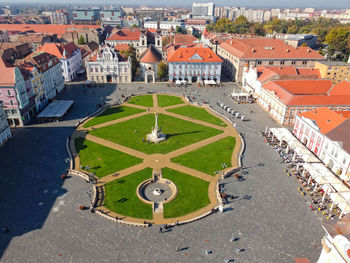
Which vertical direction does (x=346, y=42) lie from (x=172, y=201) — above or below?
above

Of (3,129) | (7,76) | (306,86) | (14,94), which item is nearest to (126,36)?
(7,76)

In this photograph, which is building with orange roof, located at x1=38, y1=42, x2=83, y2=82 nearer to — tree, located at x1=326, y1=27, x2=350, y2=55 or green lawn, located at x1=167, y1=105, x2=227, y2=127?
green lawn, located at x1=167, y1=105, x2=227, y2=127

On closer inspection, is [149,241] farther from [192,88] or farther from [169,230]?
[192,88]

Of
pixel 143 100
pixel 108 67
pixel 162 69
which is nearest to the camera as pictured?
pixel 143 100

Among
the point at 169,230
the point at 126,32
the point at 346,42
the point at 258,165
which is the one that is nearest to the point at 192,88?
the point at 258,165

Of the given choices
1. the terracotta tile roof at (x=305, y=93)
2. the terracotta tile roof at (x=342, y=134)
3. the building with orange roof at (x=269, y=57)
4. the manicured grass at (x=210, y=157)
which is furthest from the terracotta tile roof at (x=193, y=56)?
the terracotta tile roof at (x=342, y=134)

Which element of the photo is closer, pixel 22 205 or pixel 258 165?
pixel 22 205

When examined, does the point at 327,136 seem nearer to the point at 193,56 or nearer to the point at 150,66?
the point at 193,56
